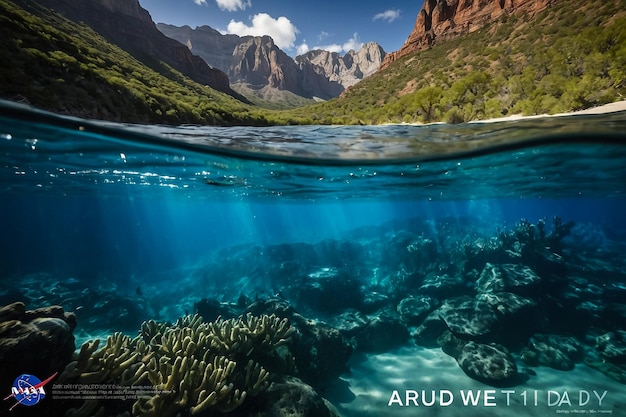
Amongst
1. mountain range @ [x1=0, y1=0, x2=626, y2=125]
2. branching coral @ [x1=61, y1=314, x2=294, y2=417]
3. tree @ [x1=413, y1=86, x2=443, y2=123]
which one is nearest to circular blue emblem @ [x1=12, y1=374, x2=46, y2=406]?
branching coral @ [x1=61, y1=314, x2=294, y2=417]

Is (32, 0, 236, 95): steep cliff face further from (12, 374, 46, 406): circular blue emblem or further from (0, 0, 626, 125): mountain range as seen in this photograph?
(12, 374, 46, 406): circular blue emblem

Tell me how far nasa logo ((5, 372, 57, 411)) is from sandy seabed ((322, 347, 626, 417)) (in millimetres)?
6631

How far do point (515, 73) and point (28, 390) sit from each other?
3531cm

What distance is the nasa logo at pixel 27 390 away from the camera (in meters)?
4.70

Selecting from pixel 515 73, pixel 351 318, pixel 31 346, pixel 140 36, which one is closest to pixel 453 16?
pixel 515 73

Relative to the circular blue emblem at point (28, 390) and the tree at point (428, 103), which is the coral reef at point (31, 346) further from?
the tree at point (428, 103)

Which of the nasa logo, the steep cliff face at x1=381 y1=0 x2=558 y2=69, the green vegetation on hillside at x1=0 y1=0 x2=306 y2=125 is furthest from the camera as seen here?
the steep cliff face at x1=381 y1=0 x2=558 y2=69

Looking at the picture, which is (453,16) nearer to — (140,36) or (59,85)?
(59,85)

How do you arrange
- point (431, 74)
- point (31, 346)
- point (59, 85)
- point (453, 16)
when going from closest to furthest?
point (31, 346), point (59, 85), point (431, 74), point (453, 16)

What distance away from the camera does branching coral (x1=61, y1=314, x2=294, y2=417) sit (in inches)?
202

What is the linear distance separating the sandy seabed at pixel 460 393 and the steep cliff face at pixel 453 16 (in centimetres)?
5184

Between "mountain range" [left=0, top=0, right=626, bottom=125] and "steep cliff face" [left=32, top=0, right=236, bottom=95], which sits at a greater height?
"steep cliff face" [left=32, top=0, right=236, bottom=95]

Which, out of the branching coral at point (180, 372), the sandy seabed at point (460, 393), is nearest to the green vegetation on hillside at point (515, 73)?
the sandy seabed at point (460, 393)

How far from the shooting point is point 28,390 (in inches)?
190
